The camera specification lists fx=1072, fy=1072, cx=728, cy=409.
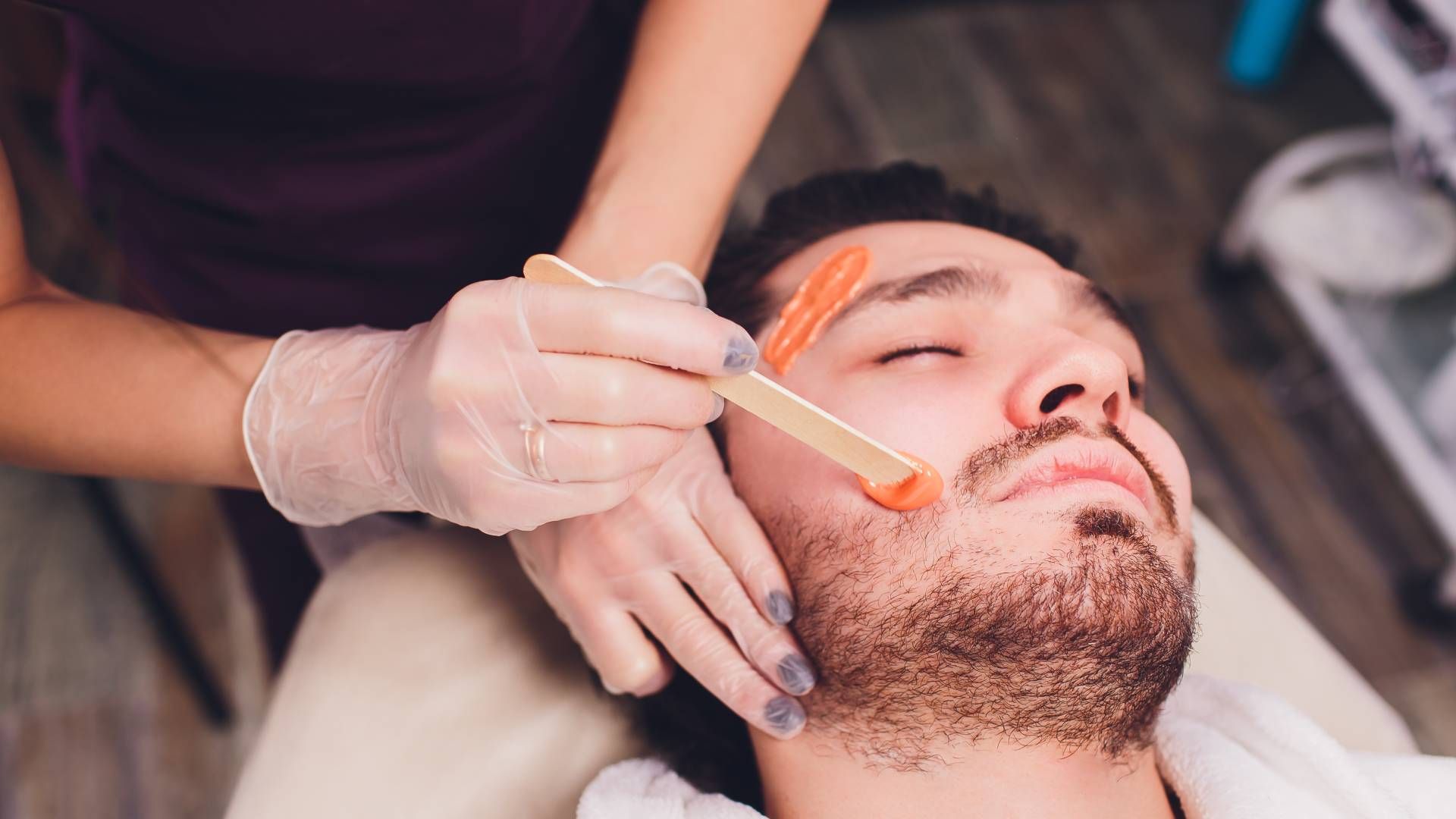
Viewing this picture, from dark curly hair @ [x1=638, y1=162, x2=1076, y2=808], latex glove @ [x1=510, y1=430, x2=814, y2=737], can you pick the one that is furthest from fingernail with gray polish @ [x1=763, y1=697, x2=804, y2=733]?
dark curly hair @ [x1=638, y1=162, x2=1076, y2=808]

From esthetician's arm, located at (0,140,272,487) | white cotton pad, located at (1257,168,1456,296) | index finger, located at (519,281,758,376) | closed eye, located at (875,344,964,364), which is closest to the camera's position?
index finger, located at (519,281,758,376)

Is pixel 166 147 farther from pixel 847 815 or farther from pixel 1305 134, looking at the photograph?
pixel 1305 134

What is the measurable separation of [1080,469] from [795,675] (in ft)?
1.02

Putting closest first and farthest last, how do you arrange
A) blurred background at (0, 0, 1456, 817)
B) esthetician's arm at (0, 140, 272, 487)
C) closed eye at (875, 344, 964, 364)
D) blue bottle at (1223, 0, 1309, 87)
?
esthetician's arm at (0, 140, 272, 487) < closed eye at (875, 344, 964, 364) < blurred background at (0, 0, 1456, 817) < blue bottle at (1223, 0, 1309, 87)

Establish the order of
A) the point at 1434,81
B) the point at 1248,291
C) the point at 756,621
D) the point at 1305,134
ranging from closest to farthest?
the point at 756,621 < the point at 1434,81 < the point at 1248,291 < the point at 1305,134

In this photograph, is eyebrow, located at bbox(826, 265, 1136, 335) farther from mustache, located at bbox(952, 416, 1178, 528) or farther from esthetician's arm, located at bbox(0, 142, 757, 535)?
esthetician's arm, located at bbox(0, 142, 757, 535)

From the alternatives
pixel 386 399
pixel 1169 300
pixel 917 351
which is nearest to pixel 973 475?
pixel 917 351

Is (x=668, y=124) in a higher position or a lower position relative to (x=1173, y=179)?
higher

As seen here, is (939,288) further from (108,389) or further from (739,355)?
(108,389)

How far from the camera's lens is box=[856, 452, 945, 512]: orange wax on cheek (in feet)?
2.95

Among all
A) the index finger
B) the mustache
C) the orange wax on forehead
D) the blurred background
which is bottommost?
the blurred background

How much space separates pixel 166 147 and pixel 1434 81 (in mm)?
1938

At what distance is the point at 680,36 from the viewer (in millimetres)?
1098

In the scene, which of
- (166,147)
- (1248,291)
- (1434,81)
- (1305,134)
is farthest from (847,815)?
(1305,134)
